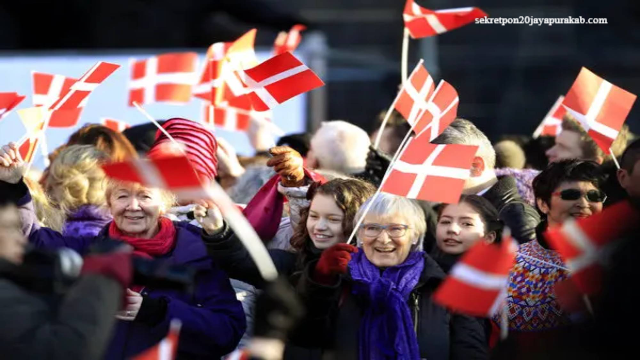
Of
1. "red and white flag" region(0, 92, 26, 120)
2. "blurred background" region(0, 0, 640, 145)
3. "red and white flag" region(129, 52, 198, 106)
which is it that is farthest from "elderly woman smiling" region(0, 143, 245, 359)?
"blurred background" region(0, 0, 640, 145)

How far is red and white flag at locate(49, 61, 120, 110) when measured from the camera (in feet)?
19.0

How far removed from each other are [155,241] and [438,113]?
138 cm

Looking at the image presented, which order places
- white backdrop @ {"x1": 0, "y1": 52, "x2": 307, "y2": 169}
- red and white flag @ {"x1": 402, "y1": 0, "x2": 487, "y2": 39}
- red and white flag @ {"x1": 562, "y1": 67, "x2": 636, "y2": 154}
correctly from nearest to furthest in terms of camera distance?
red and white flag @ {"x1": 562, "y1": 67, "x2": 636, "y2": 154} < red and white flag @ {"x1": 402, "y1": 0, "x2": 487, "y2": 39} < white backdrop @ {"x1": 0, "y1": 52, "x2": 307, "y2": 169}

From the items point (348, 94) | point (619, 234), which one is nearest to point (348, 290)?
point (619, 234)

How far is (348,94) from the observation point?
12.3 m

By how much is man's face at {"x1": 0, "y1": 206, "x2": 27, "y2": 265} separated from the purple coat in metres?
0.84

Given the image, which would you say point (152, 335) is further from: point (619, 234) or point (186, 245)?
point (619, 234)

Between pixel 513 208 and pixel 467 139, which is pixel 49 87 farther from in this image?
pixel 513 208

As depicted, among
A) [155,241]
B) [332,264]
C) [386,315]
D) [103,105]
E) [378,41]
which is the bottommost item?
[378,41]

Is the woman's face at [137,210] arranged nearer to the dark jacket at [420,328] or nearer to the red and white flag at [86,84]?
the dark jacket at [420,328]

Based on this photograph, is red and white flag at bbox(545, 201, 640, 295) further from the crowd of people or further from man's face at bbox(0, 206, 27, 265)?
man's face at bbox(0, 206, 27, 265)

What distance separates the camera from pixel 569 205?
4.93 metres

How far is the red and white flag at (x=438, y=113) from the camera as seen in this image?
531 cm

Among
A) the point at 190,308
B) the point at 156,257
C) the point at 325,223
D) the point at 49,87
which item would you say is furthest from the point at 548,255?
the point at 49,87
